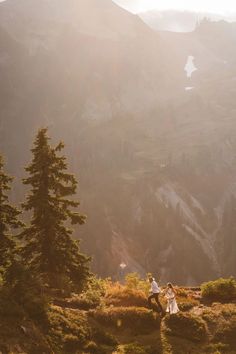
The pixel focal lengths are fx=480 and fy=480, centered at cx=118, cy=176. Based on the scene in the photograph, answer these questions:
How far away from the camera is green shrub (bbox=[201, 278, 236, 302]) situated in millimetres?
26766

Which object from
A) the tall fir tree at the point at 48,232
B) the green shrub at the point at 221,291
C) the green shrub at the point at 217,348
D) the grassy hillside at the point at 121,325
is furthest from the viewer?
the green shrub at the point at 221,291

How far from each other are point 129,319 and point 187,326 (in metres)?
2.53

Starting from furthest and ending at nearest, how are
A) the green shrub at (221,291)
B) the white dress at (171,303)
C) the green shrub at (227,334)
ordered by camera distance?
the green shrub at (221,291), the white dress at (171,303), the green shrub at (227,334)

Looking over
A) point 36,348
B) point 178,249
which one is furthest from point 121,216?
point 36,348

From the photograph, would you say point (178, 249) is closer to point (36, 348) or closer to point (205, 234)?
point (205, 234)

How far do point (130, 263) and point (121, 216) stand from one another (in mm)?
37605

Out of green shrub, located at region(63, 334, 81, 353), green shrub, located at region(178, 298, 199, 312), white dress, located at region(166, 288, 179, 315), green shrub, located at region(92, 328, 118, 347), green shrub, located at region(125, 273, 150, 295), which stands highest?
green shrub, located at region(125, 273, 150, 295)

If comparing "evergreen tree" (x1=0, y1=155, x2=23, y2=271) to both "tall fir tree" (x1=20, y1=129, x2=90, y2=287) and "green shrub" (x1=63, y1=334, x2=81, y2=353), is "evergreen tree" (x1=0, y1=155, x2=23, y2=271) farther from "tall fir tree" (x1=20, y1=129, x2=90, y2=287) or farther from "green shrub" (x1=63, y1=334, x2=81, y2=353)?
"green shrub" (x1=63, y1=334, x2=81, y2=353)

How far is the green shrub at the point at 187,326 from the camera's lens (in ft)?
65.8

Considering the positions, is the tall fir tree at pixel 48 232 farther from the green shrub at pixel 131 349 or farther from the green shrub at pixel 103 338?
the green shrub at pixel 131 349

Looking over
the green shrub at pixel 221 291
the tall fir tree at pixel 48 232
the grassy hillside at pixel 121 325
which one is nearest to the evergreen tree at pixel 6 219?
the tall fir tree at pixel 48 232

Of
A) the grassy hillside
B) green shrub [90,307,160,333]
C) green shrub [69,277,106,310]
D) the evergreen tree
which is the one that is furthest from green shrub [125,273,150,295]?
the evergreen tree

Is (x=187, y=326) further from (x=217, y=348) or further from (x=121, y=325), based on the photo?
(x=121, y=325)

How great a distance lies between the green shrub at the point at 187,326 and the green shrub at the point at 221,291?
215 inches
